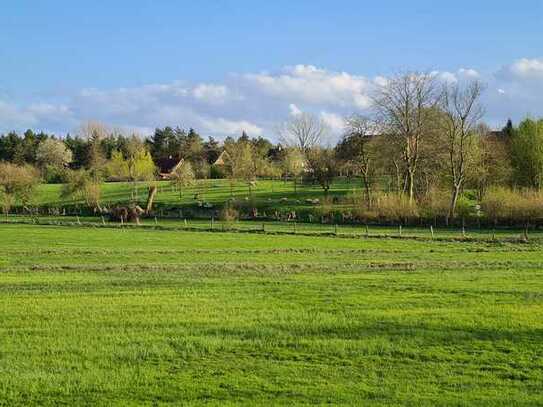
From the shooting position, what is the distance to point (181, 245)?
44.3 metres

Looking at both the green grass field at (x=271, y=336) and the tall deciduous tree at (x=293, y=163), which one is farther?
the tall deciduous tree at (x=293, y=163)

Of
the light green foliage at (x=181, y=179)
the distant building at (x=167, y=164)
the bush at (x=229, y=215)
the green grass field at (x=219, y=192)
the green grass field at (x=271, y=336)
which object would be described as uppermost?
the distant building at (x=167, y=164)

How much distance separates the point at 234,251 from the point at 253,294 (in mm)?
19991

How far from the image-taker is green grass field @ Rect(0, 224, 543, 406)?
9.91m

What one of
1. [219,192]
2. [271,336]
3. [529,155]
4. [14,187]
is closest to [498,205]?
[529,155]

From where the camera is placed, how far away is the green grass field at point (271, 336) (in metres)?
9.91

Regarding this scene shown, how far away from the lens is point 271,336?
13.4 meters

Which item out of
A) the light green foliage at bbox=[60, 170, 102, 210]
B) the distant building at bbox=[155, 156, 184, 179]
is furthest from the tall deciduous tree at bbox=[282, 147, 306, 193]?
the light green foliage at bbox=[60, 170, 102, 210]

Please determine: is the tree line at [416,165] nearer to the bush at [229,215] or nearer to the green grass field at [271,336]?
the bush at [229,215]

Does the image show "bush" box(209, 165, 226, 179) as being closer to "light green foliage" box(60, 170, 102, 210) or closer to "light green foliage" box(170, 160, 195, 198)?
"light green foliage" box(170, 160, 195, 198)

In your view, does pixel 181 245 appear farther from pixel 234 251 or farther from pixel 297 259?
pixel 297 259

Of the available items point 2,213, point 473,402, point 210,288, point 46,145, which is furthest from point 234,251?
point 46,145

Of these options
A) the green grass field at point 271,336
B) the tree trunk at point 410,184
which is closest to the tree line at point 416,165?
the tree trunk at point 410,184

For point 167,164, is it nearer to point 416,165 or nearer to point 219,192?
point 219,192
